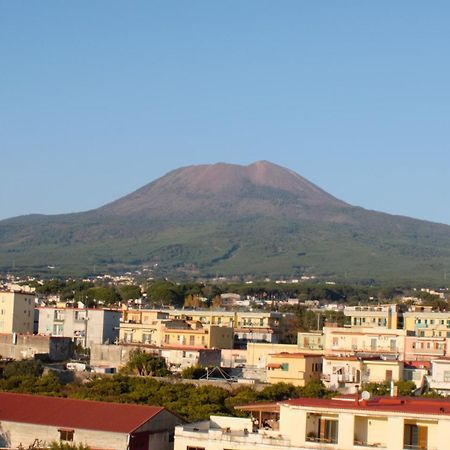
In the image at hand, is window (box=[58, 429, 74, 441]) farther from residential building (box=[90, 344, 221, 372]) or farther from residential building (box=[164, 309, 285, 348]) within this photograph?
residential building (box=[164, 309, 285, 348])

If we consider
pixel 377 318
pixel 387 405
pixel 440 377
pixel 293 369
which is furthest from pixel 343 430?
pixel 377 318

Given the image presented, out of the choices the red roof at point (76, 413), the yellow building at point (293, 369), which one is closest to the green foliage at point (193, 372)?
the yellow building at point (293, 369)

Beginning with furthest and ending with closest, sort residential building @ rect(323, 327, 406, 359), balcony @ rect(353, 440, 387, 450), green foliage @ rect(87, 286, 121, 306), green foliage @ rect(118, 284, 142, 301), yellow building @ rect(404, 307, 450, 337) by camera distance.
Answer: green foliage @ rect(118, 284, 142, 301)
green foliage @ rect(87, 286, 121, 306)
yellow building @ rect(404, 307, 450, 337)
residential building @ rect(323, 327, 406, 359)
balcony @ rect(353, 440, 387, 450)

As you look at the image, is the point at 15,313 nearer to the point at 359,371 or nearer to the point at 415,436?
the point at 359,371

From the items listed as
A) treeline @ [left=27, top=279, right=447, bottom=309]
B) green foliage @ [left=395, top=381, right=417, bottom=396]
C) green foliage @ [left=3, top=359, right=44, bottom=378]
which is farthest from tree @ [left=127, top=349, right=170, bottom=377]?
treeline @ [left=27, top=279, right=447, bottom=309]

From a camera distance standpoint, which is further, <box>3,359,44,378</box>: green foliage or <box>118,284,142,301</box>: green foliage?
<box>118,284,142,301</box>: green foliage

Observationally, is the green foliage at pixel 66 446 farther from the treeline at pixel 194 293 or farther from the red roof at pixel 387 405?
the treeline at pixel 194 293
